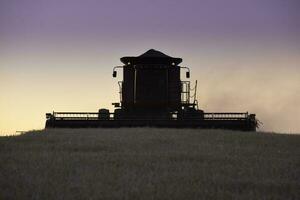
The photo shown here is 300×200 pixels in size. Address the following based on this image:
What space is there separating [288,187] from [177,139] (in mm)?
12072

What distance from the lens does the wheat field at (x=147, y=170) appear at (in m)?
10.5

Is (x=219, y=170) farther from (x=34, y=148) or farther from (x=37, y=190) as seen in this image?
(x=34, y=148)

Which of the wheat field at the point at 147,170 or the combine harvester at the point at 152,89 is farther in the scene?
the combine harvester at the point at 152,89

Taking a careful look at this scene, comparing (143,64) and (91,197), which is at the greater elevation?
(143,64)

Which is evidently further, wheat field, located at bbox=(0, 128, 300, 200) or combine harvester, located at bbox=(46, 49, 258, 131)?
combine harvester, located at bbox=(46, 49, 258, 131)

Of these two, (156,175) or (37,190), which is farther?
(156,175)

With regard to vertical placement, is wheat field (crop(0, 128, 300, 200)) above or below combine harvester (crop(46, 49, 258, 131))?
below

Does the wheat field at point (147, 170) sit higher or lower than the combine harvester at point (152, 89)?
lower

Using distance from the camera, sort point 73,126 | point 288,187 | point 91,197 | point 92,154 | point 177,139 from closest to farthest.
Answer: point 91,197 < point 288,187 < point 92,154 < point 177,139 < point 73,126

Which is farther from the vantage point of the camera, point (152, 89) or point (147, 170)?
point (152, 89)

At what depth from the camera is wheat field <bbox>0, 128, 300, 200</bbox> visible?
10.5 meters

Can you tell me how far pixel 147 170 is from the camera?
13.5 m

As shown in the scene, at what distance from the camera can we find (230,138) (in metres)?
24.8

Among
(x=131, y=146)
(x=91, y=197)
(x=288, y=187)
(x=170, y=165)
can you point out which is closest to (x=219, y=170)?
(x=170, y=165)
